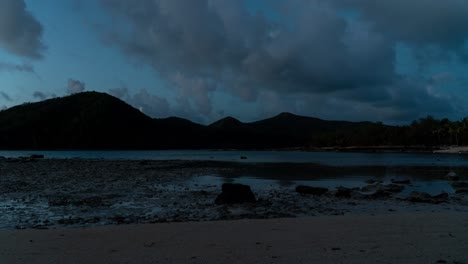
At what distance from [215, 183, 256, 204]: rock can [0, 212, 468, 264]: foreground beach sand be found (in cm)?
587

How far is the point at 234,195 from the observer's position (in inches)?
806

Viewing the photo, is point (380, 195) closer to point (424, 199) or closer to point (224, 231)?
point (424, 199)

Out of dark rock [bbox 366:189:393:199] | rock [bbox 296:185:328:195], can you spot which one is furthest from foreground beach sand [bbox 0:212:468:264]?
rock [bbox 296:185:328:195]

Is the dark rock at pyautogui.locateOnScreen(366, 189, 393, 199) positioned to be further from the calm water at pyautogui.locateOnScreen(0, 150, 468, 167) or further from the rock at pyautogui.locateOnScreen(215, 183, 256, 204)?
the calm water at pyautogui.locateOnScreen(0, 150, 468, 167)

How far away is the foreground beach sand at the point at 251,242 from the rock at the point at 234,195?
19.3 ft

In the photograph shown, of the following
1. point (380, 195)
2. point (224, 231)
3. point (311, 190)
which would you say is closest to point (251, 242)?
point (224, 231)

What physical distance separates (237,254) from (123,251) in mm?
2704

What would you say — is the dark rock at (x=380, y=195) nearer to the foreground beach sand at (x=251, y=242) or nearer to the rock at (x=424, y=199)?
the rock at (x=424, y=199)

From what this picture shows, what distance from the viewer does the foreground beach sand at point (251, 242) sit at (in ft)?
29.8

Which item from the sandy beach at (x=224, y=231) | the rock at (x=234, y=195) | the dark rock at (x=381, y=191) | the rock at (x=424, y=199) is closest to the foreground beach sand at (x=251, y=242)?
the sandy beach at (x=224, y=231)

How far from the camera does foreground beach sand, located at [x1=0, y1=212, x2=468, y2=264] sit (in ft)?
29.8

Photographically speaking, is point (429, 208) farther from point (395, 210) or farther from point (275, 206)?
point (275, 206)

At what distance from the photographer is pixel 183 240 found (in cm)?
1115

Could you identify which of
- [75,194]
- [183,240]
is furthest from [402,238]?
[75,194]
